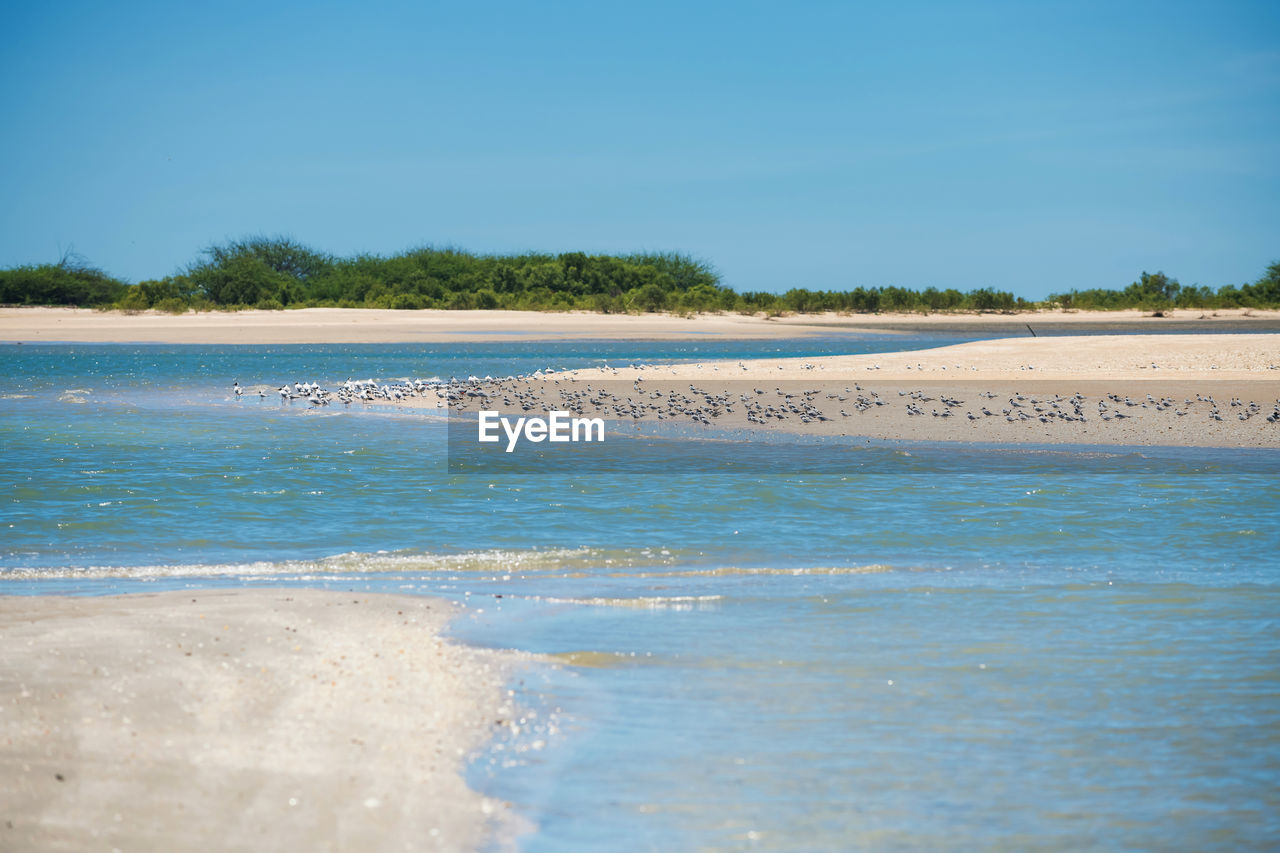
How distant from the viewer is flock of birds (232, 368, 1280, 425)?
1788 cm

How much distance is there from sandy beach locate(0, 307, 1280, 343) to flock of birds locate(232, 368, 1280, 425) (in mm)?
25133

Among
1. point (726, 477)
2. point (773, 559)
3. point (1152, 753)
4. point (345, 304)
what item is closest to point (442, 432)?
point (726, 477)

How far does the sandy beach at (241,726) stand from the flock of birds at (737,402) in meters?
12.0

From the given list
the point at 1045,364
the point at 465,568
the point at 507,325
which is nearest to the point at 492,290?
the point at 507,325

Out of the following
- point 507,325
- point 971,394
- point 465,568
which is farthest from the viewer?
point 507,325

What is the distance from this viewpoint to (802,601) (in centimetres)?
762

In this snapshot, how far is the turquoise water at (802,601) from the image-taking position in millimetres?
4539

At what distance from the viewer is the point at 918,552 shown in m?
9.29

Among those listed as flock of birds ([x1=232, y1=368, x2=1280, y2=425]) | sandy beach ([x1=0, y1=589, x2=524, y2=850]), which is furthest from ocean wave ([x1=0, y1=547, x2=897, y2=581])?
flock of birds ([x1=232, y1=368, x2=1280, y2=425])

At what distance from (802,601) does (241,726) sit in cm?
375

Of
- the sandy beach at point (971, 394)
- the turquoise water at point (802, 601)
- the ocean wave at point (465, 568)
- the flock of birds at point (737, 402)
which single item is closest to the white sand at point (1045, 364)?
the sandy beach at point (971, 394)

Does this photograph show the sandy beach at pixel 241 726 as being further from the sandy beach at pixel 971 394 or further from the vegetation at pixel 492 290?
the vegetation at pixel 492 290

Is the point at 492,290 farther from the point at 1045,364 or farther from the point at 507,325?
the point at 1045,364

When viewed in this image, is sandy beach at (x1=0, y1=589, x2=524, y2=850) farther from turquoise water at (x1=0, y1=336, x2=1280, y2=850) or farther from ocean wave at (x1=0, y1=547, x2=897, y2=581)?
ocean wave at (x1=0, y1=547, x2=897, y2=581)
